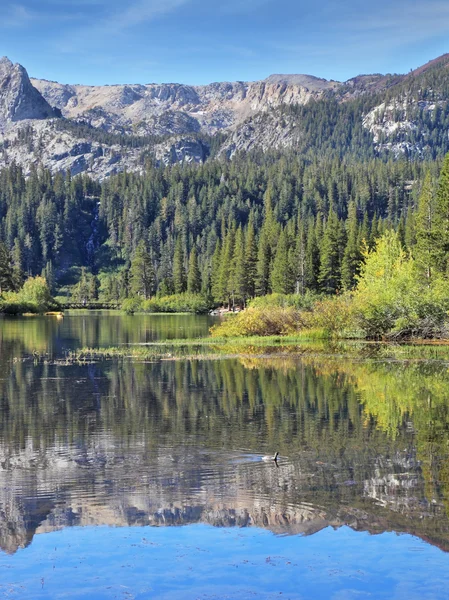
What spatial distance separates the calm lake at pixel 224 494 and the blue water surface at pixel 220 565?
0.13 ft

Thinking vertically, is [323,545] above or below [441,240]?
below

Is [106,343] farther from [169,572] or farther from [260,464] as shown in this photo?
[169,572]

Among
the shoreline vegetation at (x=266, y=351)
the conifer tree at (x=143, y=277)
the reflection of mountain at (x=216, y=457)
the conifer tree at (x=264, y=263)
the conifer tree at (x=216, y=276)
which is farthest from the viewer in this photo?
the conifer tree at (x=143, y=277)

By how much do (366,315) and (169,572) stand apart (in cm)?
4806

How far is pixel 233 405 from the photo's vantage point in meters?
30.2

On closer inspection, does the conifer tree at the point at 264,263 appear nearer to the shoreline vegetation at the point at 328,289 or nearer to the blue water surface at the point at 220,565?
the shoreline vegetation at the point at 328,289

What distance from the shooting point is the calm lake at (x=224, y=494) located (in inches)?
500

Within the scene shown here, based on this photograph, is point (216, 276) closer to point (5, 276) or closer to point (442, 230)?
point (5, 276)

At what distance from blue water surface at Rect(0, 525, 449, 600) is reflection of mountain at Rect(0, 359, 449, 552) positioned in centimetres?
55

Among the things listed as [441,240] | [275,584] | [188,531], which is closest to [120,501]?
[188,531]

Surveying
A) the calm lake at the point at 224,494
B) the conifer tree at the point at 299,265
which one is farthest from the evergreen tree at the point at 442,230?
the conifer tree at the point at 299,265

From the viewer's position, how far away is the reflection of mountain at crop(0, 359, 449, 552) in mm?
15766

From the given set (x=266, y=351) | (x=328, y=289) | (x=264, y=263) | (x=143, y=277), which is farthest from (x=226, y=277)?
(x=266, y=351)

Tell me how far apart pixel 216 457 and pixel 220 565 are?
24.6ft
